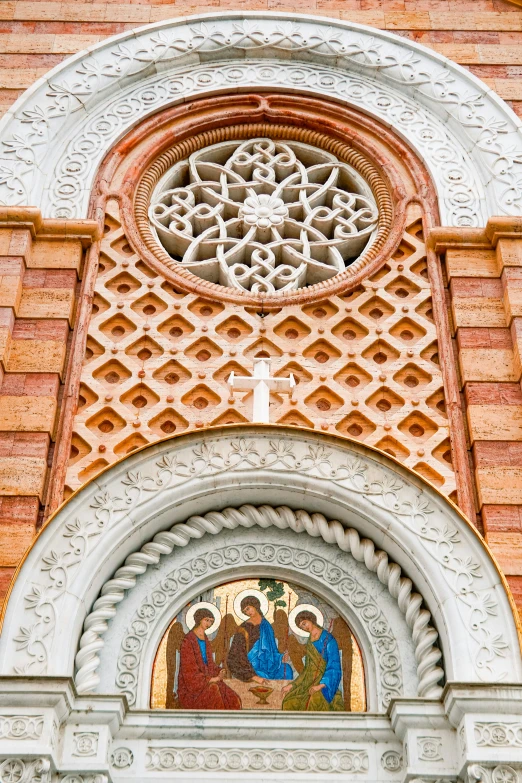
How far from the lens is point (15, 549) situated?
25.9ft

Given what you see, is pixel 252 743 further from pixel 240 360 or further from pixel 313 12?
pixel 313 12

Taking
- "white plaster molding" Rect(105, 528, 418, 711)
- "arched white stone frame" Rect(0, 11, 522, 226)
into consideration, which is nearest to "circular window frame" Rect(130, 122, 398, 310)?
"arched white stone frame" Rect(0, 11, 522, 226)

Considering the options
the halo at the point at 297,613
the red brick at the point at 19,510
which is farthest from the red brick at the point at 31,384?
the halo at the point at 297,613

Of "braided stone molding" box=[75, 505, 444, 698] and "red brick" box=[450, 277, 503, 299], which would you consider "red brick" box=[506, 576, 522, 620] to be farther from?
"red brick" box=[450, 277, 503, 299]

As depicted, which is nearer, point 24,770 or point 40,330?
point 24,770

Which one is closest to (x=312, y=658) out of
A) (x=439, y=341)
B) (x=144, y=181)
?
(x=439, y=341)

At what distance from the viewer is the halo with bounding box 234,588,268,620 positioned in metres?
7.87

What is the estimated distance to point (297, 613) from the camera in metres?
7.88

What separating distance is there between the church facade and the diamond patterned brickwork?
0.03 metres

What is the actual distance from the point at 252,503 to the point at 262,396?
816mm

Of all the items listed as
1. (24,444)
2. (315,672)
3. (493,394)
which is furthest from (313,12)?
(315,672)

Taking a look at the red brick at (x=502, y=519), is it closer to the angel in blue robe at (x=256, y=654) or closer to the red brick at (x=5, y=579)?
the angel in blue robe at (x=256, y=654)

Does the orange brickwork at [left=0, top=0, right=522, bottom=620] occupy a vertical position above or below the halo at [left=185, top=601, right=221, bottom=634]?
above

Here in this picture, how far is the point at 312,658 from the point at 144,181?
5087 millimetres
